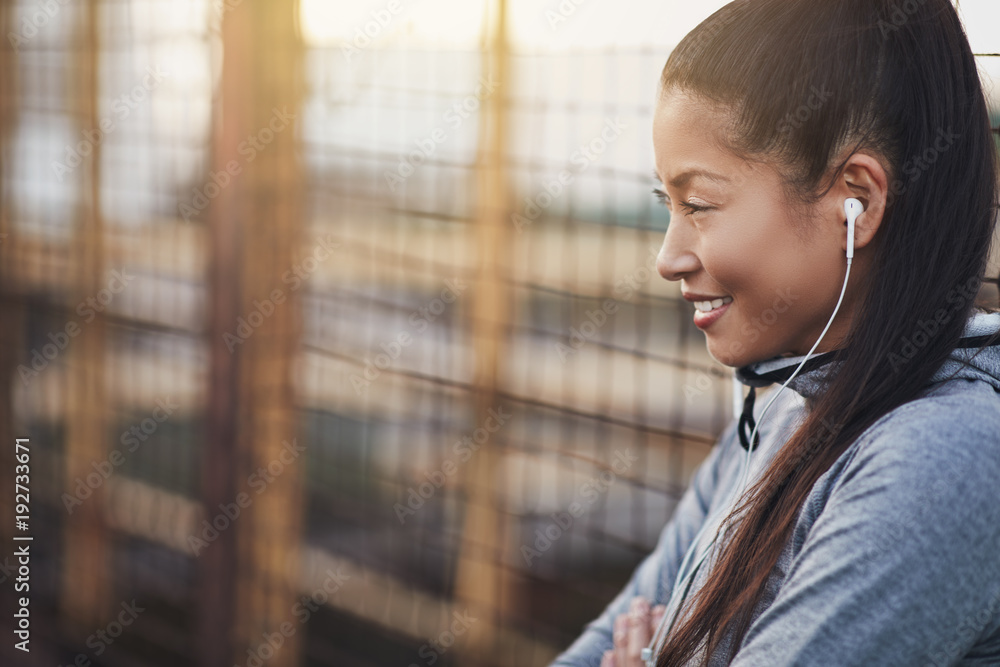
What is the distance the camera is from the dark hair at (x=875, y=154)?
2.93 feet

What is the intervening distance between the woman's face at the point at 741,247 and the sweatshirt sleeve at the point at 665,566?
353 mm

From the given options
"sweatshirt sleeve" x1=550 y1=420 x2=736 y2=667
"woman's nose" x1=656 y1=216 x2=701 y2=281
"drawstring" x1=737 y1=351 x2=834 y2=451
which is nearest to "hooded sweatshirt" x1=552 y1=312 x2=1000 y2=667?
"drawstring" x1=737 y1=351 x2=834 y2=451

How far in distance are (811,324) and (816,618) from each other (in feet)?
1.06

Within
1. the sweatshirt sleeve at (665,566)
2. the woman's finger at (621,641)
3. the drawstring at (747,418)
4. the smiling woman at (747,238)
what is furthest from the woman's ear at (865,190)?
the woman's finger at (621,641)

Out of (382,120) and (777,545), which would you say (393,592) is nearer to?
(382,120)

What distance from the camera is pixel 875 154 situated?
0.91m

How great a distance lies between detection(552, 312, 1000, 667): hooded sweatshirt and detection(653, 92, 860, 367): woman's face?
161mm

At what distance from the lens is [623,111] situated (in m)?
1.94

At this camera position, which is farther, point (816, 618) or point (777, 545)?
point (777, 545)

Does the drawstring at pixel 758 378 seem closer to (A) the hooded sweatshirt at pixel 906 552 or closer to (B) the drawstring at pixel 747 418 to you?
(B) the drawstring at pixel 747 418

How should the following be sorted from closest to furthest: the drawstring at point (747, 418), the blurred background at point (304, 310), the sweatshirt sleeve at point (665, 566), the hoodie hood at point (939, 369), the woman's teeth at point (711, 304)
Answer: the hoodie hood at point (939, 369) → the woman's teeth at point (711, 304) → the drawstring at point (747, 418) → the sweatshirt sleeve at point (665, 566) → the blurred background at point (304, 310)

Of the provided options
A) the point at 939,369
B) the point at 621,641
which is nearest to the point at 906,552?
the point at 939,369

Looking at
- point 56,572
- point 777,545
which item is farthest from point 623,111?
point 56,572

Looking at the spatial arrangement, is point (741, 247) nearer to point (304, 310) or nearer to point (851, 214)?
point (851, 214)
